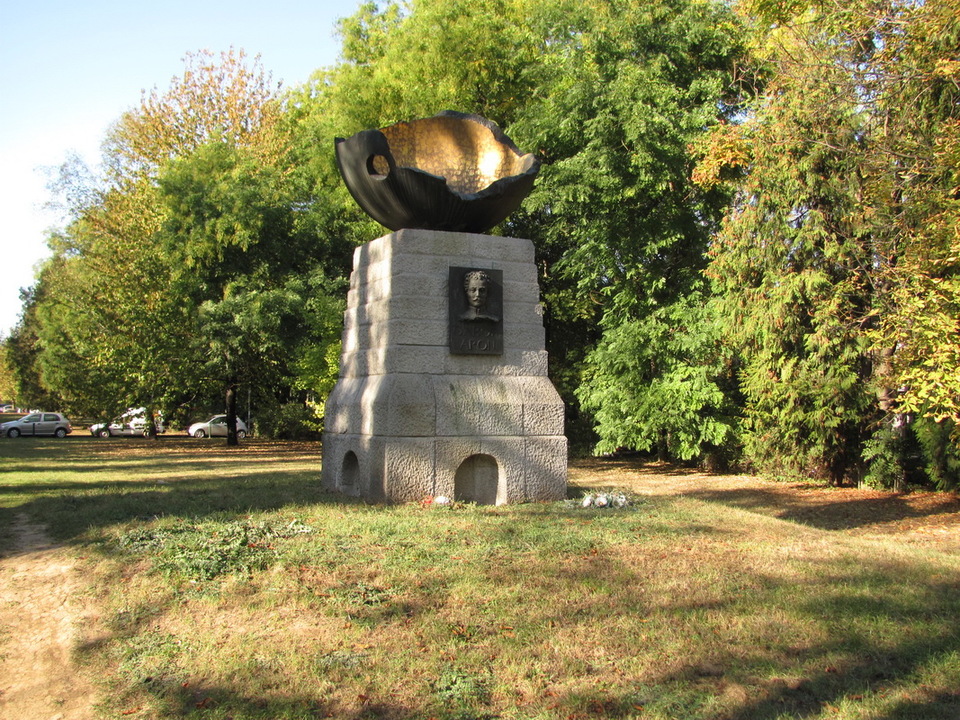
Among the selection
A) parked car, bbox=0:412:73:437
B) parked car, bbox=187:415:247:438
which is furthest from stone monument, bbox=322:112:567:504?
parked car, bbox=0:412:73:437

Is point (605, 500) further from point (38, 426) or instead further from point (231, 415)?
point (38, 426)

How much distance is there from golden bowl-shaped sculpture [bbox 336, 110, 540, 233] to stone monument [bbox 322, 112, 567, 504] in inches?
0.6

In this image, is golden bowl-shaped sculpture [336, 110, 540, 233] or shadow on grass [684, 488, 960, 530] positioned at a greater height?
golden bowl-shaped sculpture [336, 110, 540, 233]

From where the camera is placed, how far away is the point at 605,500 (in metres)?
8.87

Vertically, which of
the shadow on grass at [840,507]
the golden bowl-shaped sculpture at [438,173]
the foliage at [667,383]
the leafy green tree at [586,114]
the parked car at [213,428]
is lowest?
the shadow on grass at [840,507]

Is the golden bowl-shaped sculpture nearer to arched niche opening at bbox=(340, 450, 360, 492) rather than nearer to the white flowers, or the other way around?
arched niche opening at bbox=(340, 450, 360, 492)

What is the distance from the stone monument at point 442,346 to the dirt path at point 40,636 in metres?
3.10

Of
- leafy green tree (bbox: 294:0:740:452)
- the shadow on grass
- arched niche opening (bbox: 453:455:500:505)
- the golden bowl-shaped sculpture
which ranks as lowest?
the shadow on grass

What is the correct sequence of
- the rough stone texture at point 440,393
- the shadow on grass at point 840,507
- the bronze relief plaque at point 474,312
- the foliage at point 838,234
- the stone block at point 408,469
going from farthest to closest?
the shadow on grass at point 840,507, the foliage at point 838,234, the bronze relief plaque at point 474,312, the rough stone texture at point 440,393, the stone block at point 408,469

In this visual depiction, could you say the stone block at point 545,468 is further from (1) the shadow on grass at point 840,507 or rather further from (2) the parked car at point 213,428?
(2) the parked car at point 213,428

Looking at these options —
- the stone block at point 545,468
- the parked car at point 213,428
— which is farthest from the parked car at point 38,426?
the stone block at point 545,468

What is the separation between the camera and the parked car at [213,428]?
37.8 m

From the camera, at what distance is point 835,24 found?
1197 cm

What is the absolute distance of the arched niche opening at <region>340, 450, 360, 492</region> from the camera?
9.55 meters
